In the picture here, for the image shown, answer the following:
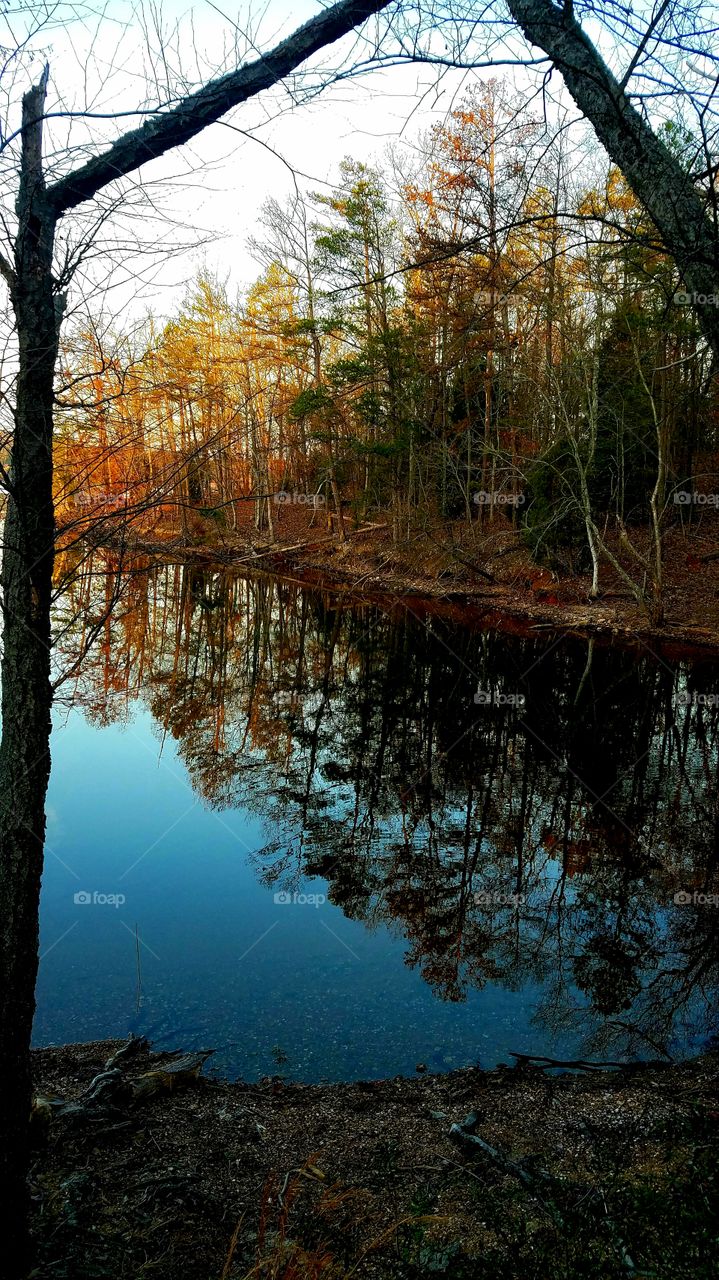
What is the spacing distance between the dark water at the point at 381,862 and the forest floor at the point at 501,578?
9.20 feet

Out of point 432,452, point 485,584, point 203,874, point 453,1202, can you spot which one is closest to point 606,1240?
point 453,1202

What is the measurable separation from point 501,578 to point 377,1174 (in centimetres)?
2058

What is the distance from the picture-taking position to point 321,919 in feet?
24.3

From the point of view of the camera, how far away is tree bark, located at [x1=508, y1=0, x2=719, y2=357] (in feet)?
8.02

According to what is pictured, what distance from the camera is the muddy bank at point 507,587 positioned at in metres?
18.7

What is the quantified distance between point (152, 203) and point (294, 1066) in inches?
206

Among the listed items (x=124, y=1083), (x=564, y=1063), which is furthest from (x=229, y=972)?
(x=564, y=1063)

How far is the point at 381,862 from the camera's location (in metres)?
8.45

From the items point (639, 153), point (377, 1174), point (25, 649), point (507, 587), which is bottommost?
point (377, 1174)

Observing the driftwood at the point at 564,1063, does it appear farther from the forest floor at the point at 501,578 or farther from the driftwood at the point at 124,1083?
the forest floor at the point at 501,578

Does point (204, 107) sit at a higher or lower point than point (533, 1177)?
higher

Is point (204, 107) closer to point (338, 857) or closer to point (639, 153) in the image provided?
point (639, 153)

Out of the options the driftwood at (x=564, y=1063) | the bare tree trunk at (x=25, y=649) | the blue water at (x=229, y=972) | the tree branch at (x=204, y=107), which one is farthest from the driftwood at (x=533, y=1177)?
the tree branch at (x=204, y=107)

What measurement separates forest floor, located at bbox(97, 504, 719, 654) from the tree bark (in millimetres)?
12715
